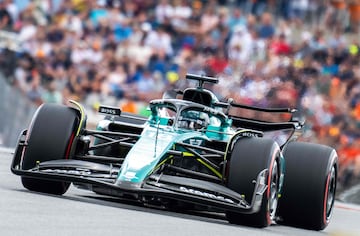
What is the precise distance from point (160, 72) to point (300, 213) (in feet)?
33.6

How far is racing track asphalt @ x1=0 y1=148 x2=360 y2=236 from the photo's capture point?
750 cm

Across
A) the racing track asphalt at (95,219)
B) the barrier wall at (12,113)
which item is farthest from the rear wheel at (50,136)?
the barrier wall at (12,113)

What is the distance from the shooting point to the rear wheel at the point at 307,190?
10992 millimetres

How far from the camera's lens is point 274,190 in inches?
409

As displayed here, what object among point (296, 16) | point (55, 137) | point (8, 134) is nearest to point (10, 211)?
point (55, 137)

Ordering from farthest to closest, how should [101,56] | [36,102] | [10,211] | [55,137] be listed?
[101,56] → [36,102] → [55,137] → [10,211]

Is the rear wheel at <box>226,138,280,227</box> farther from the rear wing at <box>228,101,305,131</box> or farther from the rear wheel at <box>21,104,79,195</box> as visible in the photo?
the rear wing at <box>228,101,305,131</box>

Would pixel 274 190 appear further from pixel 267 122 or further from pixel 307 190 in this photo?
pixel 267 122

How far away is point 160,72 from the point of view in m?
21.0

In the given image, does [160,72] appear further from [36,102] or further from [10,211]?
[10,211]

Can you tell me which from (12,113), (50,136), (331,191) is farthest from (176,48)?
(50,136)

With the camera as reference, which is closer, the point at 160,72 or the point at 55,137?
the point at 55,137

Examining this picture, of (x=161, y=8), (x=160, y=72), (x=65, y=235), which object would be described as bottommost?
(x=65, y=235)

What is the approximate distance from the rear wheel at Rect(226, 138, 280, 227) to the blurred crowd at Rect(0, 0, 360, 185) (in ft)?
28.1
